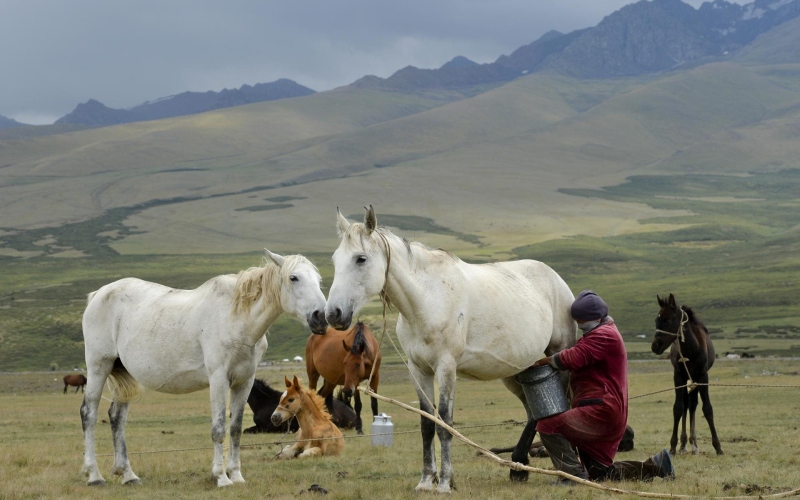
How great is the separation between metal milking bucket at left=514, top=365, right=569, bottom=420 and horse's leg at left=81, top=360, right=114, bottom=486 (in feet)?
18.0

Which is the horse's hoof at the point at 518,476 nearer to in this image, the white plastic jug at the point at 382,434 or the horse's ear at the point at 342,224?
the horse's ear at the point at 342,224

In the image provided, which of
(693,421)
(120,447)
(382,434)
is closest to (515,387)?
(693,421)

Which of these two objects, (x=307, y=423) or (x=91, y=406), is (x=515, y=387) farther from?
(x=91, y=406)

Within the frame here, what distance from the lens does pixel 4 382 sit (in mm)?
50031

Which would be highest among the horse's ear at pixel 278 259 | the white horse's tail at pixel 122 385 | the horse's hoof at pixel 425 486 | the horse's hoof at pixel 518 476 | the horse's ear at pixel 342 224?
the horse's ear at pixel 342 224

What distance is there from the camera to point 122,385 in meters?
12.1

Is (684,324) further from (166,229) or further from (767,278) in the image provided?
(166,229)

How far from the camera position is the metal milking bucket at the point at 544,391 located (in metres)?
10.2

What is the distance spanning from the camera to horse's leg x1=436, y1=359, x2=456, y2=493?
9.52 m

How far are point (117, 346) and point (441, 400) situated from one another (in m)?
4.72

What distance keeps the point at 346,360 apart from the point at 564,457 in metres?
9.11

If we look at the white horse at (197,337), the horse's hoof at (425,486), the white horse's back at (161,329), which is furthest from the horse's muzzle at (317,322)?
the horse's hoof at (425,486)

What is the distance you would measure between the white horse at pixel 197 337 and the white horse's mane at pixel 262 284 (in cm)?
1

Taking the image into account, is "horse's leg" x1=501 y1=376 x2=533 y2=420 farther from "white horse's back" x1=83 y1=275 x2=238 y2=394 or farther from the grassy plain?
"white horse's back" x1=83 y1=275 x2=238 y2=394
